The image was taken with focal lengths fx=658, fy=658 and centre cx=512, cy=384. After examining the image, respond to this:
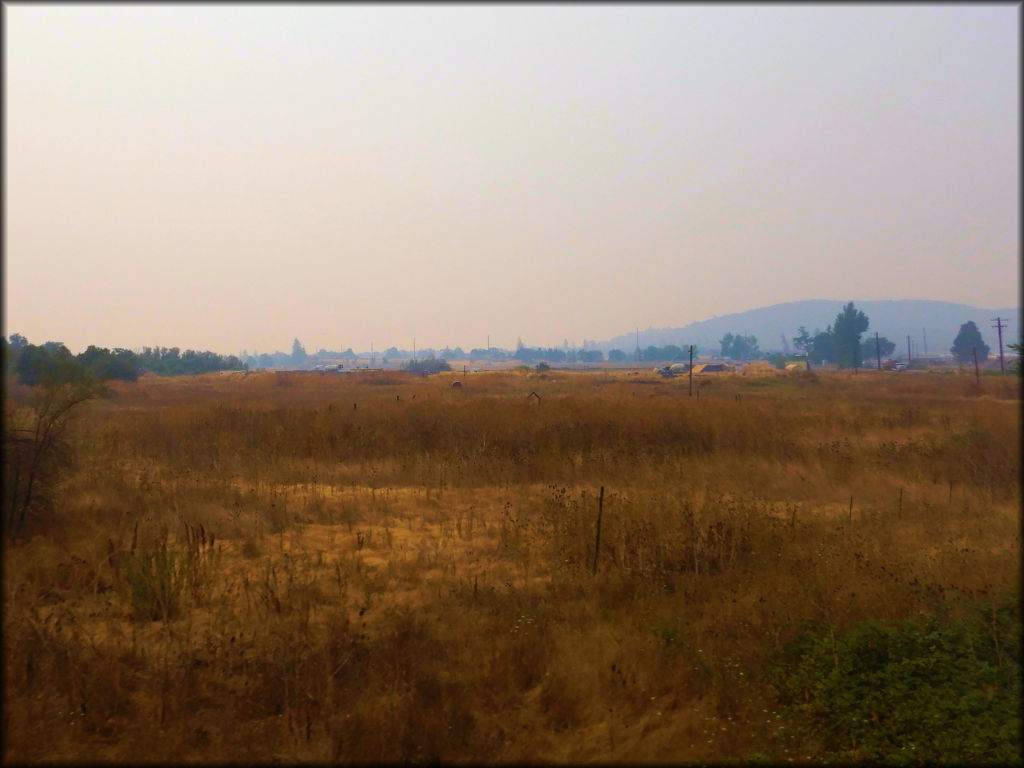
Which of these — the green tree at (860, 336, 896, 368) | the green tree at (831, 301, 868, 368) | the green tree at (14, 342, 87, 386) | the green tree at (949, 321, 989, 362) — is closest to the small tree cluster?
the green tree at (860, 336, 896, 368)

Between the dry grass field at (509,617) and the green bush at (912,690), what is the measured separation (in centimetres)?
2

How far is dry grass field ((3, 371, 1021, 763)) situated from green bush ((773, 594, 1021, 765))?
24 mm

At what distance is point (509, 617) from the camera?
6.34m

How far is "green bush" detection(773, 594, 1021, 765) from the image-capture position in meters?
4.50

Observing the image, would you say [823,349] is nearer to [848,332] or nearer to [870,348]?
[870,348]

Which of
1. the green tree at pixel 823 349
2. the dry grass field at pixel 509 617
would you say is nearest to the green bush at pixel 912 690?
the dry grass field at pixel 509 617

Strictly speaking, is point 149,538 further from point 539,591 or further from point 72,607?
point 539,591

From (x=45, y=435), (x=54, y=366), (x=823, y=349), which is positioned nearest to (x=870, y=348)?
(x=823, y=349)

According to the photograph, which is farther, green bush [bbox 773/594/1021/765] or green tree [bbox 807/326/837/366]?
green tree [bbox 807/326/837/366]

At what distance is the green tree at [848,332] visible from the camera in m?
105

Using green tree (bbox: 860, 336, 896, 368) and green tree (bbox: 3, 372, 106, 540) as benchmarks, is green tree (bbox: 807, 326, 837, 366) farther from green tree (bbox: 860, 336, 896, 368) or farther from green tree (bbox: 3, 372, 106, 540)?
green tree (bbox: 3, 372, 106, 540)

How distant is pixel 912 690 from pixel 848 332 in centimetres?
11352

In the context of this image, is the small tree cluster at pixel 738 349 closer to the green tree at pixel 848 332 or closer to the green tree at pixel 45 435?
the green tree at pixel 848 332

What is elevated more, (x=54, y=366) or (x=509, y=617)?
(x=54, y=366)
